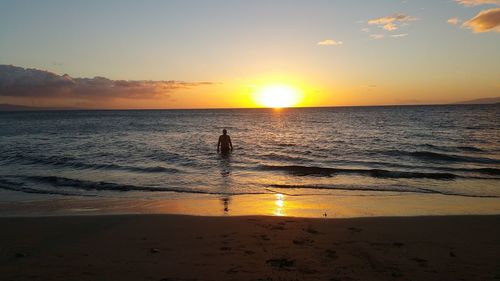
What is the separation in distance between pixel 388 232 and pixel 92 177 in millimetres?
13724

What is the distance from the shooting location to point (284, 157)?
82.5 feet

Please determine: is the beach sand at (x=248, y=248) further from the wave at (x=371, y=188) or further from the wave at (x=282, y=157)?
the wave at (x=282, y=157)

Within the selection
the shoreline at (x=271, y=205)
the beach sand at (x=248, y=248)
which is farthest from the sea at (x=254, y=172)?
the beach sand at (x=248, y=248)

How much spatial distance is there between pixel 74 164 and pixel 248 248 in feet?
57.5

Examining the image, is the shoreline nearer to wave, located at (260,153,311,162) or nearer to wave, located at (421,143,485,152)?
wave, located at (260,153,311,162)

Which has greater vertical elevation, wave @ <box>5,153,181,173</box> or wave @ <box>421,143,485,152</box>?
wave @ <box>421,143,485,152</box>

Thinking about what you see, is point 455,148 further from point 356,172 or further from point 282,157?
point 356,172

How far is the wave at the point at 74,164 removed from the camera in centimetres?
1977

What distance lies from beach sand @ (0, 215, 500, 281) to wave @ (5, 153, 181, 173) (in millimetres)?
9803

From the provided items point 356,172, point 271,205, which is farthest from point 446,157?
point 271,205

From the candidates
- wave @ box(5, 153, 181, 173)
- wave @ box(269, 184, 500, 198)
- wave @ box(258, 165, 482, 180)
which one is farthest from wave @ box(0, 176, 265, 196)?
wave @ box(258, 165, 482, 180)

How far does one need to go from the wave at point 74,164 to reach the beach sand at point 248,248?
9803mm

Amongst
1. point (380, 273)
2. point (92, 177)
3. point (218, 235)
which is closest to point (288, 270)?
point (380, 273)

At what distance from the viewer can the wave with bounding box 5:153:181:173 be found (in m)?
19.8
